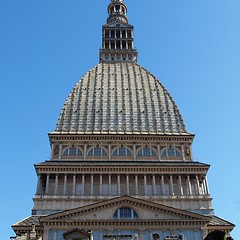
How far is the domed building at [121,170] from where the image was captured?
4737 cm

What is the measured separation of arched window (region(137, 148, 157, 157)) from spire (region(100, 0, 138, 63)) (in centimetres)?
2829

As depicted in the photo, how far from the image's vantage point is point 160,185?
60.2 m

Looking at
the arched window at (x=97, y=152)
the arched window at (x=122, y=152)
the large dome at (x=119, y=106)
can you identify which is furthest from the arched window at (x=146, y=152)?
the arched window at (x=97, y=152)

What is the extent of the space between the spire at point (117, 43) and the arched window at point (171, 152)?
93.0 feet

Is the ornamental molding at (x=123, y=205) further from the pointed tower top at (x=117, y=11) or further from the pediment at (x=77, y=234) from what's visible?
the pointed tower top at (x=117, y=11)

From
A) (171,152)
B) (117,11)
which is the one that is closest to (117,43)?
(117,11)

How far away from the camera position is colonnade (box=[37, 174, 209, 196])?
193 ft

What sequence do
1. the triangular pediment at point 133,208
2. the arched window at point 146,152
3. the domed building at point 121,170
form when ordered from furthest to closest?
the arched window at point 146,152 < the triangular pediment at point 133,208 < the domed building at point 121,170

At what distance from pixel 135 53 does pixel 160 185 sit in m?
37.4

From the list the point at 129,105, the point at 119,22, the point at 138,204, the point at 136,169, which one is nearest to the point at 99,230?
the point at 138,204

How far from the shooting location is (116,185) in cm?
5956

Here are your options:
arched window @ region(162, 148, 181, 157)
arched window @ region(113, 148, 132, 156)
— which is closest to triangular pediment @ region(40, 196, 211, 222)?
arched window @ region(113, 148, 132, 156)

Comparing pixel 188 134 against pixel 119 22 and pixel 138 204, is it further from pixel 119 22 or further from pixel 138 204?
pixel 119 22

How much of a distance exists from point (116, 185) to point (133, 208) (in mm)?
11313
